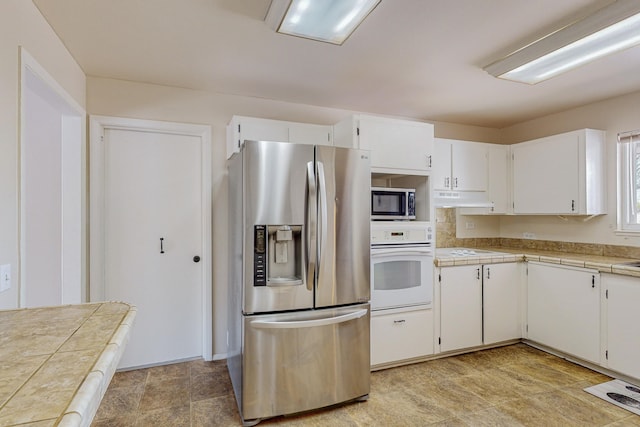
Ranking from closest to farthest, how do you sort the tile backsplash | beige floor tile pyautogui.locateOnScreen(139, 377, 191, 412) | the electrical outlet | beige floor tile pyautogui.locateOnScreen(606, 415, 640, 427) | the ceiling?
1. the electrical outlet
2. the ceiling
3. beige floor tile pyautogui.locateOnScreen(606, 415, 640, 427)
4. beige floor tile pyautogui.locateOnScreen(139, 377, 191, 412)
5. the tile backsplash

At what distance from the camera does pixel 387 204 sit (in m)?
2.98

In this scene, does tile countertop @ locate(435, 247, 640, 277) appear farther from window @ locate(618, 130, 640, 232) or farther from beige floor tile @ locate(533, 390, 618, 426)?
beige floor tile @ locate(533, 390, 618, 426)

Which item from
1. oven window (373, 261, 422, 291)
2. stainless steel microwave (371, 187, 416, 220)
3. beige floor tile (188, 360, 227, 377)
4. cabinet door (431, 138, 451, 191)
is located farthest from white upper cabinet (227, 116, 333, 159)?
beige floor tile (188, 360, 227, 377)

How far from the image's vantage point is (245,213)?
217 cm

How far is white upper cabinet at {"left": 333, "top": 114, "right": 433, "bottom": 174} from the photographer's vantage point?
2.87 m

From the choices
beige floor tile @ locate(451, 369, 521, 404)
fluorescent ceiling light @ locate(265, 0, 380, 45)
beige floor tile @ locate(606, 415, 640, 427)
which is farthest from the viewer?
beige floor tile @ locate(451, 369, 521, 404)

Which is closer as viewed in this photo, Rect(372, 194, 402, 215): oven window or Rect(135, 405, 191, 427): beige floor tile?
Rect(135, 405, 191, 427): beige floor tile

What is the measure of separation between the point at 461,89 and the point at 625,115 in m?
1.62

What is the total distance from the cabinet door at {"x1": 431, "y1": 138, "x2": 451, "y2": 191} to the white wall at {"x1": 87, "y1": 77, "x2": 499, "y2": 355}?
1324 millimetres

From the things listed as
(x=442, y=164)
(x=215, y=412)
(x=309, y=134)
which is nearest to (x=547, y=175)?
(x=442, y=164)

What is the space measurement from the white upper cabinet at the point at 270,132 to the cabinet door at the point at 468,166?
4.58ft

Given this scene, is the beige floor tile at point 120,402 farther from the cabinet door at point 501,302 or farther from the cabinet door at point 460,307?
the cabinet door at point 501,302

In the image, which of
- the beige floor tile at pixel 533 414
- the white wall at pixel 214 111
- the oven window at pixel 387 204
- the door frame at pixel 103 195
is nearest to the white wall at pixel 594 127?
the beige floor tile at pixel 533 414

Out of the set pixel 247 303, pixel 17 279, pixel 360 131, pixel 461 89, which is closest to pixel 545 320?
pixel 461 89
